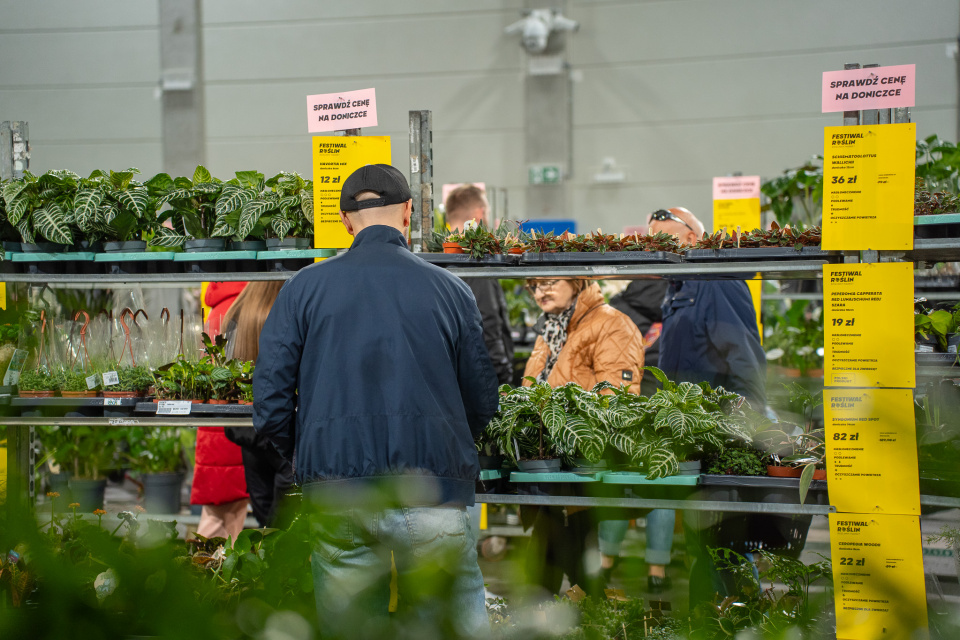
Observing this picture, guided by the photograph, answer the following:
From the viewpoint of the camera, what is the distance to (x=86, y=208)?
9.04ft

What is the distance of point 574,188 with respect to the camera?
8750 millimetres

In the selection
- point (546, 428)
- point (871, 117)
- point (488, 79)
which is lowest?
point (546, 428)

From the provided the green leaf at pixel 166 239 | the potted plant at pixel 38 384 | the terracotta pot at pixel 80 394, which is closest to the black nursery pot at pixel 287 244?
the green leaf at pixel 166 239

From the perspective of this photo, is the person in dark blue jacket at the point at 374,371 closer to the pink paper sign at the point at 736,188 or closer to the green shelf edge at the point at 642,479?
the green shelf edge at the point at 642,479

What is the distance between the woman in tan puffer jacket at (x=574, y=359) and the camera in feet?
10.3

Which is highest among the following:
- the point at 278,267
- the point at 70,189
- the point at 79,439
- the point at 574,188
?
the point at 574,188

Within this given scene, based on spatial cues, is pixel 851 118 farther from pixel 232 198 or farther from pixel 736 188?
pixel 736 188

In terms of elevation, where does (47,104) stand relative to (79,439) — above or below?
above

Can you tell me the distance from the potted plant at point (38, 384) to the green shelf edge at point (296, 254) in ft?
3.01

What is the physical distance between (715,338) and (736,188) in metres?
1.57

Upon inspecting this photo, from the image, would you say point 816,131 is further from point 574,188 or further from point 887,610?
point 887,610

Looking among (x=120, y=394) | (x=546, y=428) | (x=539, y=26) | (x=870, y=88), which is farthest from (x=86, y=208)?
(x=539, y=26)

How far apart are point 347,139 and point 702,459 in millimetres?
1541

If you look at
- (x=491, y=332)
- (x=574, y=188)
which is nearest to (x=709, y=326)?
(x=491, y=332)
